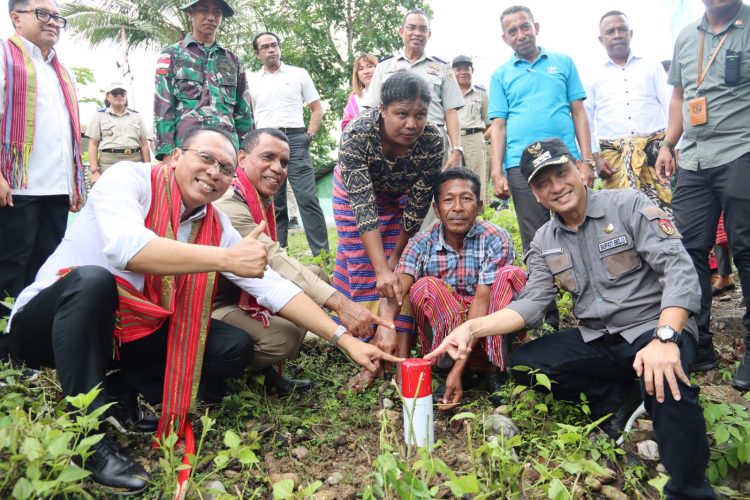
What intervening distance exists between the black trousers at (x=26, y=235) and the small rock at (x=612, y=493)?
10.9 ft

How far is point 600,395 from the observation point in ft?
9.36

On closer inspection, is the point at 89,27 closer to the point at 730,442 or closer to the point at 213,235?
the point at 213,235

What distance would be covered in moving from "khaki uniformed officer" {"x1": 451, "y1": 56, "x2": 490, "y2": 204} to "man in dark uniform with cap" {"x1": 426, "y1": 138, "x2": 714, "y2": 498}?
423 centimetres

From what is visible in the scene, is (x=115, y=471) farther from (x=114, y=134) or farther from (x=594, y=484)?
(x=114, y=134)

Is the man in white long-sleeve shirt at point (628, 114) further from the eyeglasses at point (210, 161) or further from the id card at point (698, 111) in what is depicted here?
the eyeglasses at point (210, 161)

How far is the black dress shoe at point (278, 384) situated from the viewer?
10.6 ft

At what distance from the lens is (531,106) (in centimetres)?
429

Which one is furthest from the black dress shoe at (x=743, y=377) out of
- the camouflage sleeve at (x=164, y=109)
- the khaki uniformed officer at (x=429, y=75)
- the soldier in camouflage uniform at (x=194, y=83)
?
the camouflage sleeve at (x=164, y=109)

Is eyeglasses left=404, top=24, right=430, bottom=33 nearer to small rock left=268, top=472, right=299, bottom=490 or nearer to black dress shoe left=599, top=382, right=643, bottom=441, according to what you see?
black dress shoe left=599, top=382, right=643, bottom=441

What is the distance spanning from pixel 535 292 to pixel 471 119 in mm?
4546

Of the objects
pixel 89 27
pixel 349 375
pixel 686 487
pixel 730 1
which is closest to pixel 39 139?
pixel 349 375

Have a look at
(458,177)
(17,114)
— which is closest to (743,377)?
(458,177)

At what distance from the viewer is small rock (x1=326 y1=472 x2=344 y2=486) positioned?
242 cm

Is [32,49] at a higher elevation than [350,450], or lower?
higher
